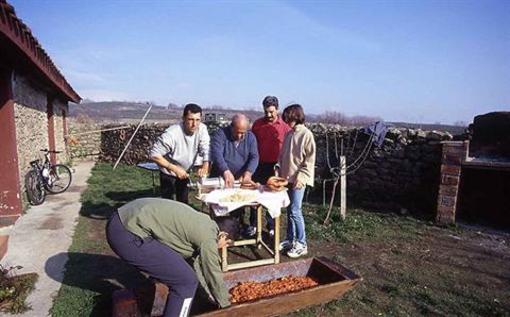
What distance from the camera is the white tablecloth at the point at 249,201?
4.18m

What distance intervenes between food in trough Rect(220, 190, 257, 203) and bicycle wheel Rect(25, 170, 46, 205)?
17.5ft

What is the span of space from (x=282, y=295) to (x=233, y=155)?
7.35 feet

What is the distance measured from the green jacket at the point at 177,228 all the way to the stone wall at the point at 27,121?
533 centimetres

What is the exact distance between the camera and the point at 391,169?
8.39m

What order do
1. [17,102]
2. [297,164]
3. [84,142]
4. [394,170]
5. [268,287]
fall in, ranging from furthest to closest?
[84,142]
[394,170]
[17,102]
[297,164]
[268,287]

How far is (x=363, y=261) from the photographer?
5145mm

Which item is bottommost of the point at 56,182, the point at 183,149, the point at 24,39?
the point at 56,182

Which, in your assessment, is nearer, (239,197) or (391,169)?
(239,197)

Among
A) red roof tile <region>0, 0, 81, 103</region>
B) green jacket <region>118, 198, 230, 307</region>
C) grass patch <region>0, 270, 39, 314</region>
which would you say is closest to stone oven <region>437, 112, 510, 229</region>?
green jacket <region>118, 198, 230, 307</region>

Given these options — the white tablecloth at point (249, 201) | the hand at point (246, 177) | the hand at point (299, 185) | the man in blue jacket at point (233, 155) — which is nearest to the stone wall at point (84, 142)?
the man in blue jacket at point (233, 155)

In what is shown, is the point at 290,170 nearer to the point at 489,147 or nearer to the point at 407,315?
the point at 407,315

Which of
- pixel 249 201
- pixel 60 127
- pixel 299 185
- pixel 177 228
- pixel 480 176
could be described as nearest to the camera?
pixel 177 228

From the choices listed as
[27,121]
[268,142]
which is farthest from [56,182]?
[268,142]

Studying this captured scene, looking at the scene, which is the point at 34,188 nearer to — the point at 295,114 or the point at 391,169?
the point at 295,114
